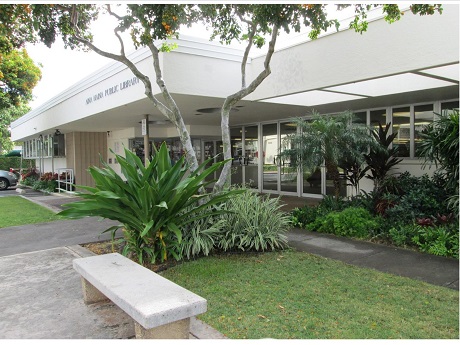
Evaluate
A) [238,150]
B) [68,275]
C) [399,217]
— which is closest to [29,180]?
[238,150]

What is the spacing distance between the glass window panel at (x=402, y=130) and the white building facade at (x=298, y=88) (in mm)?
26

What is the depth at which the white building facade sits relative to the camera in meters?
6.18

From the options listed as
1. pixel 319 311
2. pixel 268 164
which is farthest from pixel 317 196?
pixel 319 311

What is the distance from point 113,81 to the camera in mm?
10008

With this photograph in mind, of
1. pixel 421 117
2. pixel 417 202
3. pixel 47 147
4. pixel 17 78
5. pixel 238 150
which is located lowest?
pixel 417 202

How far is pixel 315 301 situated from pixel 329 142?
4486 mm

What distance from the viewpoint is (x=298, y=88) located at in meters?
7.98

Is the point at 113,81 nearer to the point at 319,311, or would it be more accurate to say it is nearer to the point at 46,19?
the point at 46,19

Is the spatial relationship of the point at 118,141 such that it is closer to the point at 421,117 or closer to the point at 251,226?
the point at 421,117

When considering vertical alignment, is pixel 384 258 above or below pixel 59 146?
below

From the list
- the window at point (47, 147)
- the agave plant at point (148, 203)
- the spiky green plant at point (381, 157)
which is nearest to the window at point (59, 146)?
the window at point (47, 147)

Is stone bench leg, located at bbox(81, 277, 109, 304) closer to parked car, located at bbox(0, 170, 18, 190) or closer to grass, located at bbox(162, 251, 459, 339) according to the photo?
grass, located at bbox(162, 251, 459, 339)

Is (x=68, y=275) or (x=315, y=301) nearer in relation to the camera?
(x=315, y=301)

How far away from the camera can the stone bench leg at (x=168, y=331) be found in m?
2.94
